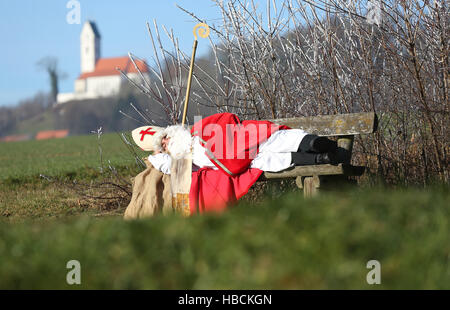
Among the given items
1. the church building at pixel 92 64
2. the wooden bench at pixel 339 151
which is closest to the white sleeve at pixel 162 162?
the wooden bench at pixel 339 151

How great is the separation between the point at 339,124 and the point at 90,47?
10233 centimetres

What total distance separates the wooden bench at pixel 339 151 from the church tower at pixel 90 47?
99439mm

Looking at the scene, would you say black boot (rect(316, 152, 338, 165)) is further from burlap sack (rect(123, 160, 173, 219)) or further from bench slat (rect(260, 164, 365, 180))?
burlap sack (rect(123, 160, 173, 219))

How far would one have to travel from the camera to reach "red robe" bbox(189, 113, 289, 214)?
15.7ft

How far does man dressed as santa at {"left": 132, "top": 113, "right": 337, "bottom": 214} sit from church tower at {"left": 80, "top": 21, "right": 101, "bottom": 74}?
9930cm

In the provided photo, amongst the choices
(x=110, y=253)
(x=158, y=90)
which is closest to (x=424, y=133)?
(x=158, y=90)

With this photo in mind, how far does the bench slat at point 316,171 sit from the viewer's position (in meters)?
4.50

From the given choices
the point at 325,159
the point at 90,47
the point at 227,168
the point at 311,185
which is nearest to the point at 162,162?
the point at 227,168

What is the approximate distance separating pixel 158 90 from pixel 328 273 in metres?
4.51

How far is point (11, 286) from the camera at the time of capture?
Result: 2578 mm

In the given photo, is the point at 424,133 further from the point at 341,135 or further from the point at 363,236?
the point at 363,236

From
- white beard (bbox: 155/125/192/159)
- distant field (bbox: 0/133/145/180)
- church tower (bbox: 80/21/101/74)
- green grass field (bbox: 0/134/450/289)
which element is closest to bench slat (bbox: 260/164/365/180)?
white beard (bbox: 155/125/192/159)

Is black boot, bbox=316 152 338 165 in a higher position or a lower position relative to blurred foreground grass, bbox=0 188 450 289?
higher

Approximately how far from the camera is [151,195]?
201 inches
